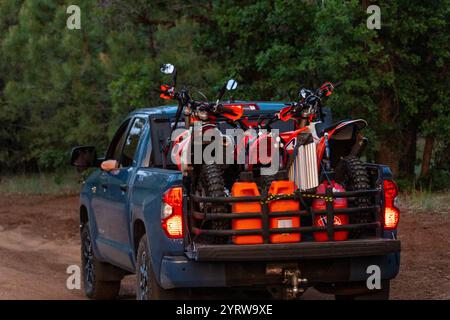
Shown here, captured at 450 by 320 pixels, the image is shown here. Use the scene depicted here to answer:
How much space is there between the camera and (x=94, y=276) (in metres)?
11.1

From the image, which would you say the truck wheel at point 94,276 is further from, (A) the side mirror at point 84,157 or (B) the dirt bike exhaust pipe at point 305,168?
(B) the dirt bike exhaust pipe at point 305,168

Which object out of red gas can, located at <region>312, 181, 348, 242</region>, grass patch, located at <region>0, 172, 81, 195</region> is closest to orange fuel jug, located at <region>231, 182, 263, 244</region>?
red gas can, located at <region>312, 181, 348, 242</region>

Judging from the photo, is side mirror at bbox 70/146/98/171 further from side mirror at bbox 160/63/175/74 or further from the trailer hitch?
the trailer hitch

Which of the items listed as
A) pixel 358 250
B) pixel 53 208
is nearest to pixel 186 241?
pixel 358 250

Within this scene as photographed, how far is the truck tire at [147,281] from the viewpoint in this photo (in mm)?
8367

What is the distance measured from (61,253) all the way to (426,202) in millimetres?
5462

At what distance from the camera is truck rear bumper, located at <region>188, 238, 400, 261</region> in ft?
25.7

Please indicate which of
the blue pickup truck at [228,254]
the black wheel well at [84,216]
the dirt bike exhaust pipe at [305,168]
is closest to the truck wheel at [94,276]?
the black wheel well at [84,216]

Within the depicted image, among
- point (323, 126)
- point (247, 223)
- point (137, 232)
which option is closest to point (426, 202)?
point (323, 126)

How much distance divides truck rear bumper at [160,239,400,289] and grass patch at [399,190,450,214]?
8353 millimetres

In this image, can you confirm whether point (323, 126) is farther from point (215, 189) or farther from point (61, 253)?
point (61, 253)

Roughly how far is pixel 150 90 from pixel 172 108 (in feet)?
36.2
